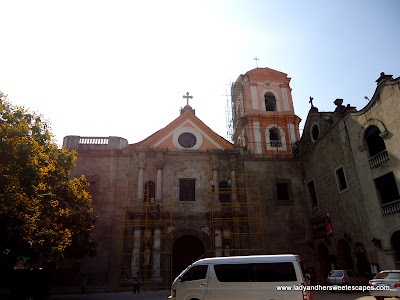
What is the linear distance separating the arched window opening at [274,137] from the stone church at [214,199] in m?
5.60

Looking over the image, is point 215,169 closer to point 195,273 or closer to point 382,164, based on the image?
point 382,164

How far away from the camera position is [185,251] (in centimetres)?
2067

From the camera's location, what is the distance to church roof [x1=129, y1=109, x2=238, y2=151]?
23703mm

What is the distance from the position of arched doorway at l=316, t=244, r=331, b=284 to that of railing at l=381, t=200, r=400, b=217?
21.0 ft

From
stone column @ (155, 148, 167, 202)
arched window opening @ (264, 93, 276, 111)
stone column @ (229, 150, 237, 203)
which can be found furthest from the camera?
arched window opening @ (264, 93, 276, 111)

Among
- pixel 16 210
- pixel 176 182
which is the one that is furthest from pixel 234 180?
pixel 16 210

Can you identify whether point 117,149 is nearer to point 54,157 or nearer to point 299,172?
point 54,157

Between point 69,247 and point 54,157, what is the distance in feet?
15.6

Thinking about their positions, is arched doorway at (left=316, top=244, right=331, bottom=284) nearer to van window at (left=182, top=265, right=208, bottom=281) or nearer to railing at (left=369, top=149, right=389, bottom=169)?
railing at (left=369, top=149, right=389, bottom=169)

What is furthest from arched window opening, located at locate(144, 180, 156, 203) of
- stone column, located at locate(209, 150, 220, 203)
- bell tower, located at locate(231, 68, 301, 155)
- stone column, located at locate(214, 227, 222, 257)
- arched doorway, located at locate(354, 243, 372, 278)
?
arched doorway, located at locate(354, 243, 372, 278)

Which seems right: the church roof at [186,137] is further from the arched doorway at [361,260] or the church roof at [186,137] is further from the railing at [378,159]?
the arched doorway at [361,260]

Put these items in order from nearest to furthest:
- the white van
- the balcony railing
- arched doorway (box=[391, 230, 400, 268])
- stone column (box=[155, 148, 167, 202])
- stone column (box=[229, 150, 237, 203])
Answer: the white van
arched doorway (box=[391, 230, 400, 268])
stone column (box=[155, 148, 167, 202])
stone column (box=[229, 150, 237, 203])
the balcony railing

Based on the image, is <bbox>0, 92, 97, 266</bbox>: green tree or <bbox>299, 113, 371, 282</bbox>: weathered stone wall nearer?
<bbox>0, 92, 97, 266</bbox>: green tree

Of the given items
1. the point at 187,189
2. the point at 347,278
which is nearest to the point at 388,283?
the point at 347,278
